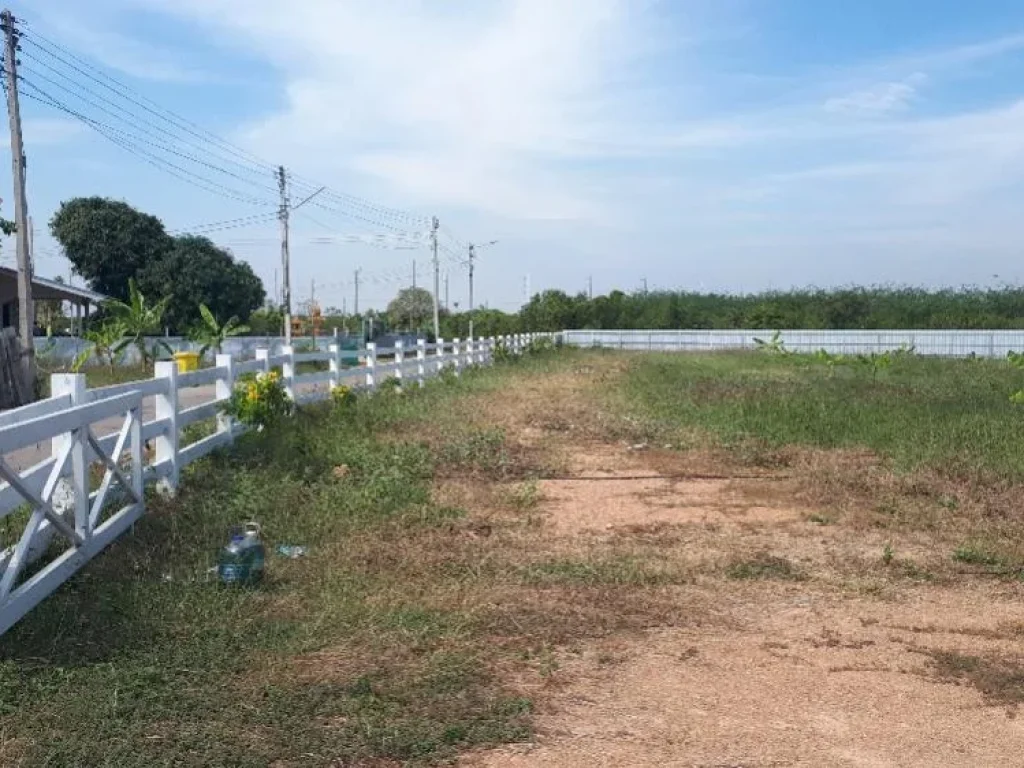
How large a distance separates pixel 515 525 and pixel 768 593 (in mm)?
2361

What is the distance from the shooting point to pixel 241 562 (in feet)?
19.6

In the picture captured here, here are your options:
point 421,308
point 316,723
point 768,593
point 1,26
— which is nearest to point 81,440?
point 316,723

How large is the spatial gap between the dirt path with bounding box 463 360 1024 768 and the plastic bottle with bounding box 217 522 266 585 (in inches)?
80.9

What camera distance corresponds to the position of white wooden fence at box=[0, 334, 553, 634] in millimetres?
5062

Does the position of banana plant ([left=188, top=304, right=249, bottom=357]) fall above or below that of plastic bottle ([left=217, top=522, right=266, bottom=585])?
above

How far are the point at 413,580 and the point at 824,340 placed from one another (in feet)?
160

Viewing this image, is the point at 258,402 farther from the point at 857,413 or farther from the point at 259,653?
the point at 857,413

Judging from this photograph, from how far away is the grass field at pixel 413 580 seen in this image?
13.4ft

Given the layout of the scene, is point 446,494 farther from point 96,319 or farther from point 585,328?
point 585,328

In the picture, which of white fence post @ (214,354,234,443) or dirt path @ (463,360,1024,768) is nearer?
dirt path @ (463,360,1024,768)

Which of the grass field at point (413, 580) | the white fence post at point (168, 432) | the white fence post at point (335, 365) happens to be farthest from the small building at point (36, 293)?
the white fence post at point (168, 432)

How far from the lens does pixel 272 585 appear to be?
19.9ft

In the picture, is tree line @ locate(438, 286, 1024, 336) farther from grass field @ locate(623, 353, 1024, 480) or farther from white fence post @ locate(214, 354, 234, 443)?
white fence post @ locate(214, 354, 234, 443)

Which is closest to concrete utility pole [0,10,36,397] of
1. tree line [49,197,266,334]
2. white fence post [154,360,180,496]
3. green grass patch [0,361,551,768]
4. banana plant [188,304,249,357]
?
banana plant [188,304,249,357]
